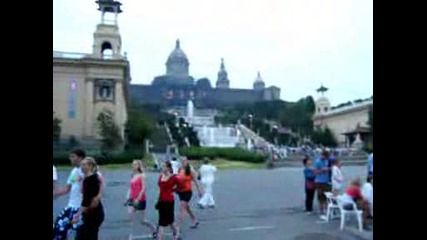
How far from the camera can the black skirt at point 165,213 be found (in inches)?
266

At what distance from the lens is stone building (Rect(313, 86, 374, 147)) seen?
43984 millimetres

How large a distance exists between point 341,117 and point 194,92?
1016 inches

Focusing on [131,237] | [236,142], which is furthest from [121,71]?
[131,237]

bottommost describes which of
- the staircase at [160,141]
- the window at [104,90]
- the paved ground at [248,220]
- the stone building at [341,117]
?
the paved ground at [248,220]

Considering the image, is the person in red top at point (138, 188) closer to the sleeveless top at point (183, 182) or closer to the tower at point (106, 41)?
the sleeveless top at point (183, 182)

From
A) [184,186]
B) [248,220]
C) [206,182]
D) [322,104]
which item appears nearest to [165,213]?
[184,186]

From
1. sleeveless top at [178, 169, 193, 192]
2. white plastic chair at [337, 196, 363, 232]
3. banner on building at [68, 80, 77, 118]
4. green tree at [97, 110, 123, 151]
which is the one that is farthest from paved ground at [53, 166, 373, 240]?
banner on building at [68, 80, 77, 118]

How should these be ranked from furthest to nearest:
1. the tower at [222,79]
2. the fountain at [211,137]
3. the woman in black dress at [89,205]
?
1. the tower at [222,79]
2. the fountain at [211,137]
3. the woman in black dress at [89,205]

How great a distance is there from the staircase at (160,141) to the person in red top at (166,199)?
2768 cm

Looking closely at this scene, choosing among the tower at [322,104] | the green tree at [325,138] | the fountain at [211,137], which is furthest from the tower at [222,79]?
the green tree at [325,138]
